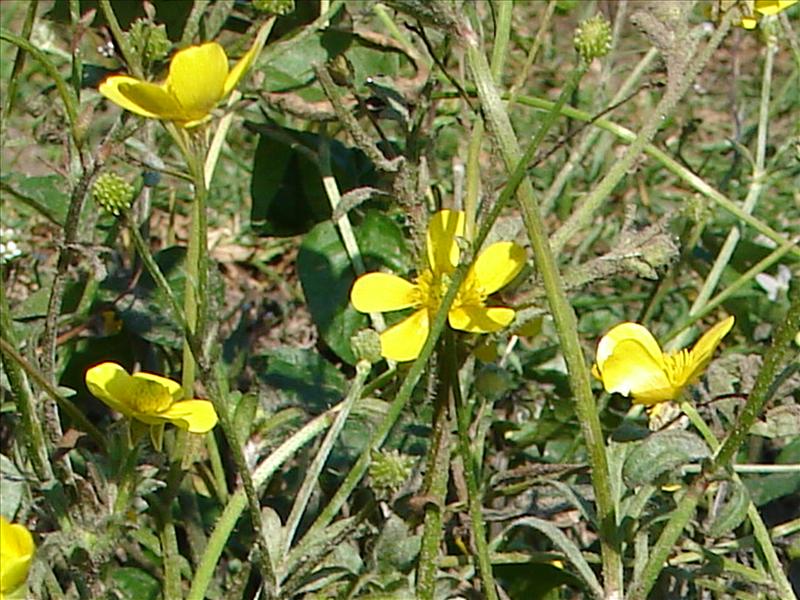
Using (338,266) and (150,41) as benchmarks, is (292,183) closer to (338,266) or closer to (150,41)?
(338,266)

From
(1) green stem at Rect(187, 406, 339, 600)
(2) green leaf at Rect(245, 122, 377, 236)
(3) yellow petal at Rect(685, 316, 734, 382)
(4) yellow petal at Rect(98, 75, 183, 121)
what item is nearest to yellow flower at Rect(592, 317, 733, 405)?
(3) yellow petal at Rect(685, 316, 734, 382)

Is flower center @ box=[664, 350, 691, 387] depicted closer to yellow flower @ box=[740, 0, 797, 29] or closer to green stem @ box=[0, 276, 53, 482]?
yellow flower @ box=[740, 0, 797, 29]

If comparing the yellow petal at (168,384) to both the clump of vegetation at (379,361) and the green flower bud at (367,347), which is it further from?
the green flower bud at (367,347)

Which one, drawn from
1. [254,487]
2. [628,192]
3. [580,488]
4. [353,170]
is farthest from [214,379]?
[628,192]

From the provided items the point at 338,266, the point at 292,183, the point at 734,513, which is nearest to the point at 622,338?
the point at 734,513

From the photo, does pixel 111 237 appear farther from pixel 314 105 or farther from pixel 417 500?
pixel 417 500

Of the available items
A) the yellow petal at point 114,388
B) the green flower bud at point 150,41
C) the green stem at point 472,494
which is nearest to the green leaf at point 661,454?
the green stem at point 472,494

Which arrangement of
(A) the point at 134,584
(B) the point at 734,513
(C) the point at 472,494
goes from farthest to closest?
(A) the point at 134,584
(C) the point at 472,494
(B) the point at 734,513
